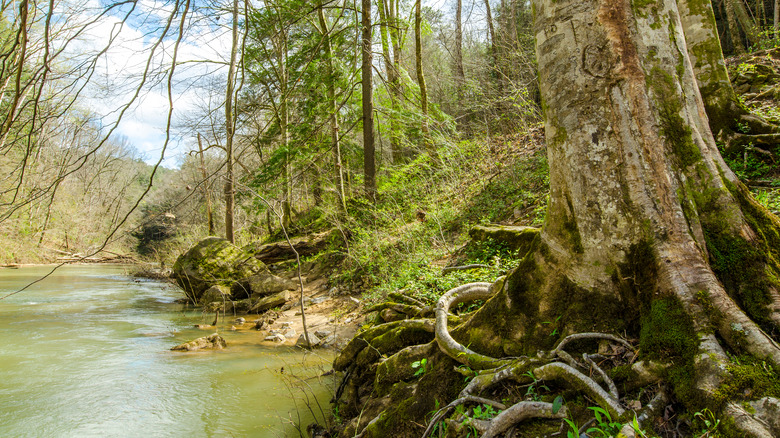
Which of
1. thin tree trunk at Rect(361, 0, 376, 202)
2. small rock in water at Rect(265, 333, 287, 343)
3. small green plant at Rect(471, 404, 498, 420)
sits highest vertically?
thin tree trunk at Rect(361, 0, 376, 202)

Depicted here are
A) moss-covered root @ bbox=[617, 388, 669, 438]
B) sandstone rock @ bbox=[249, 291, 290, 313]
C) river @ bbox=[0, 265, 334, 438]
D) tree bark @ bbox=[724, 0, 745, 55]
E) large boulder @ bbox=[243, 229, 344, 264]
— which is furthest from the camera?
large boulder @ bbox=[243, 229, 344, 264]

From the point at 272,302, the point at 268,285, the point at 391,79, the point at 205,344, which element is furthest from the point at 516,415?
the point at 391,79

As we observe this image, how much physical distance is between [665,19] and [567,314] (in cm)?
178

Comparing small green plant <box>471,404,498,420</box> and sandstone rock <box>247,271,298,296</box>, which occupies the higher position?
small green plant <box>471,404,498,420</box>

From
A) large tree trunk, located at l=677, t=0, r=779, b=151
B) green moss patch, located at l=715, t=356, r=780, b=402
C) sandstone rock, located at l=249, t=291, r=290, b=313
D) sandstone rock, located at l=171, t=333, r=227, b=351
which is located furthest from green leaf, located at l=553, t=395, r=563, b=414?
sandstone rock, located at l=249, t=291, r=290, b=313

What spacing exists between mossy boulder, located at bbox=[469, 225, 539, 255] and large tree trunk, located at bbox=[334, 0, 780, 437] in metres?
2.84

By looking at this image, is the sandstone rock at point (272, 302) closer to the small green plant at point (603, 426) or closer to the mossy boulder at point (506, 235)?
the mossy boulder at point (506, 235)

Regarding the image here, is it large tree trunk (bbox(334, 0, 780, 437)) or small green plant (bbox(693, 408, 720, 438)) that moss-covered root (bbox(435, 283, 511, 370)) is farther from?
small green plant (bbox(693, 408, 720, 438))

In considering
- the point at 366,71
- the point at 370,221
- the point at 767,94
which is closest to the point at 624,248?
the point at 767,94

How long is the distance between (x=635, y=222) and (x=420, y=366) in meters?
1.83

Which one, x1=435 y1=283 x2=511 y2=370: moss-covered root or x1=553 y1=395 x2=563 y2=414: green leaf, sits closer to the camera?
x1=553 y1=395 x2=563 y2=414: green leaf

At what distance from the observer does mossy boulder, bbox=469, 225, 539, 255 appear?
5.33 m

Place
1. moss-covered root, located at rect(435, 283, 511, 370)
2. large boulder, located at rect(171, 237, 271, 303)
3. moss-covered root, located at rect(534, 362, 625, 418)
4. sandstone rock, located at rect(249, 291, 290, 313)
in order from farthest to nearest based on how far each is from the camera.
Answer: large boulder, located at rect(171, 237, 271, 303) → sandstone rock, located at rect(249, 291, 290, 313) → moss-covered root, located at rect(435, 283, 511, 370) → moss-covered root, located at rect(534, 362, 625, 418)

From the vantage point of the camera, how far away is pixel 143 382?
535cm
